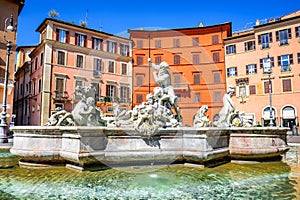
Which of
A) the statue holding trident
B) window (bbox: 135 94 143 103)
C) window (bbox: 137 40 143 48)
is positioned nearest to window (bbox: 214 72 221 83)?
window (bbox: 135 94 143 103)

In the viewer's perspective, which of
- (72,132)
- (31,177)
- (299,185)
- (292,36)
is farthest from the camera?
(292,36)

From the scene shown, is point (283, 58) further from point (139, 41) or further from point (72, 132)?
point (72, 132)

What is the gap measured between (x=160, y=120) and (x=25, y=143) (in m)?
3.70

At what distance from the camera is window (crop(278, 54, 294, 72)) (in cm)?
2978

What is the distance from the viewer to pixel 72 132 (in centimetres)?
575

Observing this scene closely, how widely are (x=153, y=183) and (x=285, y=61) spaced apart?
103ft

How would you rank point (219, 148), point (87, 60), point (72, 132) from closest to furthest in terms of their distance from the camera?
point (72, 132) → point (219, 148) → point (87, 60)

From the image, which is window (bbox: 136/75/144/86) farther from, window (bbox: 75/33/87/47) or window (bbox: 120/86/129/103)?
window (bbox: 75/33/87/47)

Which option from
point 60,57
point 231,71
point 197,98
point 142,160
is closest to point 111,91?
point 60,57

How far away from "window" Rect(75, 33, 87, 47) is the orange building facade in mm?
8068

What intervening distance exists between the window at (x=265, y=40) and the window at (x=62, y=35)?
25.1 meters

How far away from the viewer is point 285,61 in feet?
99.5

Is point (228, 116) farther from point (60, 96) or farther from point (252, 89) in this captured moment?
point (252, 89)

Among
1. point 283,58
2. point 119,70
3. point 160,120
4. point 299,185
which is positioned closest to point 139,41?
point 119,70
